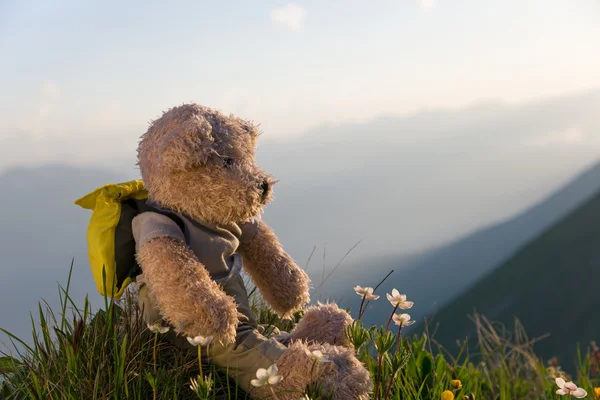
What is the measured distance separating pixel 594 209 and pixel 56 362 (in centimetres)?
2469

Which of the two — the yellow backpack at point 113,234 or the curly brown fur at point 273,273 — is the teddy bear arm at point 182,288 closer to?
the yellow backpack at point 113,234

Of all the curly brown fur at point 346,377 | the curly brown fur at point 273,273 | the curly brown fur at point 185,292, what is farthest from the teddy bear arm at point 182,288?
the curly brown fur at point 273,273

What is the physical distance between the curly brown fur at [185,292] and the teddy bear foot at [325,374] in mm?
247

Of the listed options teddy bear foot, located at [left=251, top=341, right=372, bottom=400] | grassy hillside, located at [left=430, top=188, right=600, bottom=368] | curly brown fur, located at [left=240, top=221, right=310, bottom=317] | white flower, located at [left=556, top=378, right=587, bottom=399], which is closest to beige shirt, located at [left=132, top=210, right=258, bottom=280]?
curly brown fur, located at [left=240, top=221, right=310, bottom=317]

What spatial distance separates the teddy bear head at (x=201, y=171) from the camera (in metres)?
2.33

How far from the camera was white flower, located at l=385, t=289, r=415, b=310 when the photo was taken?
2.07 metres

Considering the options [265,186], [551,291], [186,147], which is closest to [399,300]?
[265,186]

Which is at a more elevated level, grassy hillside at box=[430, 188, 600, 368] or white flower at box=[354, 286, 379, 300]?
white flower at box=[354, 286, 379, 300]

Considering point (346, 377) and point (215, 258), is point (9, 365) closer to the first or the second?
point (215, 258)

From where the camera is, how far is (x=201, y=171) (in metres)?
2.35

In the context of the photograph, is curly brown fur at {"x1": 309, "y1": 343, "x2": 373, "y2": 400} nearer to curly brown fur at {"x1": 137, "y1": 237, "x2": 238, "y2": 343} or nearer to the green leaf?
curly brown fur at {"x1": 137, "y1": 237, "x2": 238, "y2": 343}

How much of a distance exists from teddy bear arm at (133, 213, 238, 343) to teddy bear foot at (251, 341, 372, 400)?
0.82 ft

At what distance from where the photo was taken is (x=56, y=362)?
2.38m

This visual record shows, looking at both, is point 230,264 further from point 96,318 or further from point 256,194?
point 96,318
